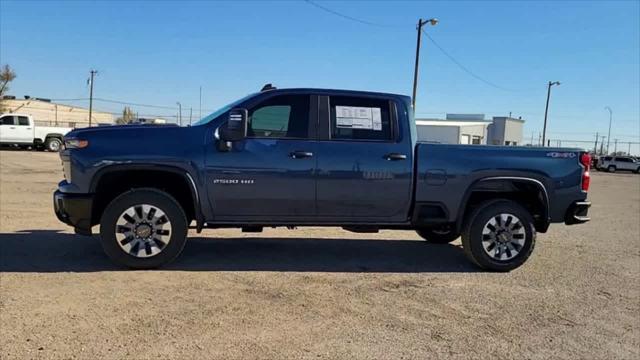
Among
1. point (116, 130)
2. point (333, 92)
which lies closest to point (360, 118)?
point (333, 92)

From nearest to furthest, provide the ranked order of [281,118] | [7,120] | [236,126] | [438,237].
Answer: [236,126]
[281,118]
[438,237]
[7,120]

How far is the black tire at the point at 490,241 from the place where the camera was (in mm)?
6184

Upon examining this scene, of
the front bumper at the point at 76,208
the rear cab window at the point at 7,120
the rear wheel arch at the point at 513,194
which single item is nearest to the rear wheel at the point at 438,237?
the rear wheel arch at the point at 513,194

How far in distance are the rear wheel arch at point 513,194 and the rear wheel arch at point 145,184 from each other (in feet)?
10.4

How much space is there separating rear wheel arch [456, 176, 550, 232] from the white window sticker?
4.50 feet

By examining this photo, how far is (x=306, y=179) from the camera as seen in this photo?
5.85m

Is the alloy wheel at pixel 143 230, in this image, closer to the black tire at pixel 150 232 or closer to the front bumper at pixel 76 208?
the black tire at pixel 150 232

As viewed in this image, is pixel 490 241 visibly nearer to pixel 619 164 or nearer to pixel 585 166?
pixel 585 166

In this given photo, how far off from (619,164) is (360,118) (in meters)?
56.4

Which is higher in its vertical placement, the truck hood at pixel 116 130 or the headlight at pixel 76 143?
the truck hood at pixel 116 130

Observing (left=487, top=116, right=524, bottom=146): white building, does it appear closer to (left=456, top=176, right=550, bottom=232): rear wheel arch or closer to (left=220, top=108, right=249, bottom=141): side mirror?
(left=456, top=176, right=550, bottom=232): rear wheel arch

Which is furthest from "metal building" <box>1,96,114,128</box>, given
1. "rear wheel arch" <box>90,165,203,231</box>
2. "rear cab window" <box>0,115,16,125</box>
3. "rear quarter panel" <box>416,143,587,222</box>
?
"rear quarter panel" <box>416,143,587,222</box>

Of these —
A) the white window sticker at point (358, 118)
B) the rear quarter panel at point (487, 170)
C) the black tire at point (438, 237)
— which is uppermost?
the white window sticker at point (358, 118)

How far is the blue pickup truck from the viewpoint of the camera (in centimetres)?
560
